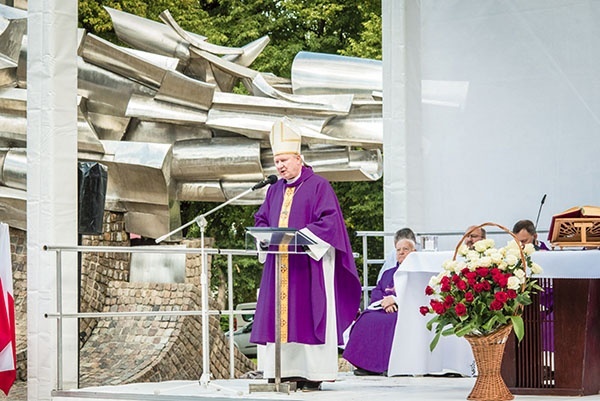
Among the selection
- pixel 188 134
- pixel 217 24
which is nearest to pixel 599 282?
pixel 188 134

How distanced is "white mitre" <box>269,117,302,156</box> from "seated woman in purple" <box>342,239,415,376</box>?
160 cm

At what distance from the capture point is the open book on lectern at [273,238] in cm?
808

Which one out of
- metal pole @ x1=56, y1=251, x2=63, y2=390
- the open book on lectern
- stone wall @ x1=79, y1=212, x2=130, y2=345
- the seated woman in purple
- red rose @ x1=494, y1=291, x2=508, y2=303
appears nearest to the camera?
red rose @ x1=494, y1=291, x2=508, y2=303

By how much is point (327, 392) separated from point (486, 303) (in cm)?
170

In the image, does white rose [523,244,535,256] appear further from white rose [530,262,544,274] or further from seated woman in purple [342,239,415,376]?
seated woman in purple [342,239,415,376]

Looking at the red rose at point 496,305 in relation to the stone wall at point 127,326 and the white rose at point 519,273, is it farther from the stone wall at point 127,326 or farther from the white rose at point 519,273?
the stone wall at point 127,326

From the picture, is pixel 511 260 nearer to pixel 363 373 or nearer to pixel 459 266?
pixel 459 266

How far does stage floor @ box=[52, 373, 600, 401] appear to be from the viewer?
787cm

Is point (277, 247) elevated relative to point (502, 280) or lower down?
elevated

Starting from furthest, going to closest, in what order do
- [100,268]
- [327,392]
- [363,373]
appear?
[100,268]
[363,373]
[327,392]

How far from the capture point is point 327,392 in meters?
8.45

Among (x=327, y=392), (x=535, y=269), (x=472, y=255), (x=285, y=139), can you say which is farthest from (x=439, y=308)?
(x=285, y=139)

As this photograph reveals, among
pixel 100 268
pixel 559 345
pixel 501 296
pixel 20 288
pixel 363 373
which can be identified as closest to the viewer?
pixel 501 296

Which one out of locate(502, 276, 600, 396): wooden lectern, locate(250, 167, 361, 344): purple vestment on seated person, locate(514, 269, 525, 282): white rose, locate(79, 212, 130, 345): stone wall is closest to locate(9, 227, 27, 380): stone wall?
locate(79, 212, 130, 345): stone wall
